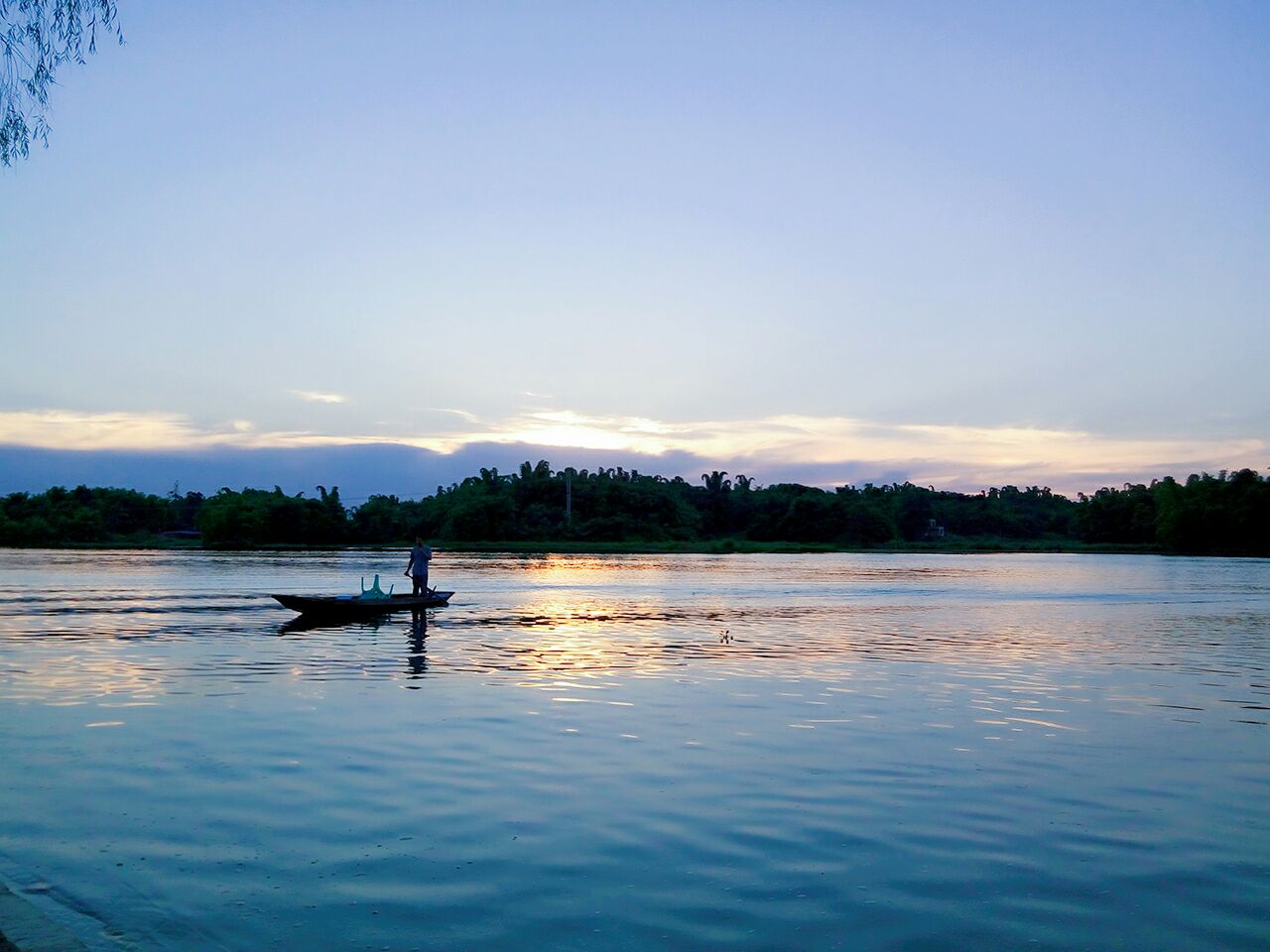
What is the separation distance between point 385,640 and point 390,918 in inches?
830

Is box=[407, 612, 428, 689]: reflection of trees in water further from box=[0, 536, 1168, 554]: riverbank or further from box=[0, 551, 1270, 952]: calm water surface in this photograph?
box=[0, 536, 1168, 554]: riverbank

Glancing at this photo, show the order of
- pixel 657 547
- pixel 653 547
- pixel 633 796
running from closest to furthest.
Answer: pixel 633 796
pixel 657 547
pixel 653 547

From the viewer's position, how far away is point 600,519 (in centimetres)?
16025

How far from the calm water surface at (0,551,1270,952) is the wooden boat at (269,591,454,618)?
5.42 m

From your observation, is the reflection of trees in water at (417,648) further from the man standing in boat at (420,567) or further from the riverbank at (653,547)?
the riverbank at (653,547)

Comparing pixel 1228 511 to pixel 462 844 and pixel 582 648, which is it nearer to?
pixel 582 648

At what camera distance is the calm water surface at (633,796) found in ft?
26.2

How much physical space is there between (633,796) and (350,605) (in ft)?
76.8

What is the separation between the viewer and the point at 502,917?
7949mm

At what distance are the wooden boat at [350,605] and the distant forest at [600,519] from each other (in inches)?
4464

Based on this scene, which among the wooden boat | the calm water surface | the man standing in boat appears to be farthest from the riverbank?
the calm water surface

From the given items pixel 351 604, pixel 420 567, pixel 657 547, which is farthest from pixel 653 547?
pixel 351 604

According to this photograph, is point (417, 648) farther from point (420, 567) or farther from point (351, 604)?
point (420, 567)

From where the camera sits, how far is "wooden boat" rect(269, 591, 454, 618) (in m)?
32.4
